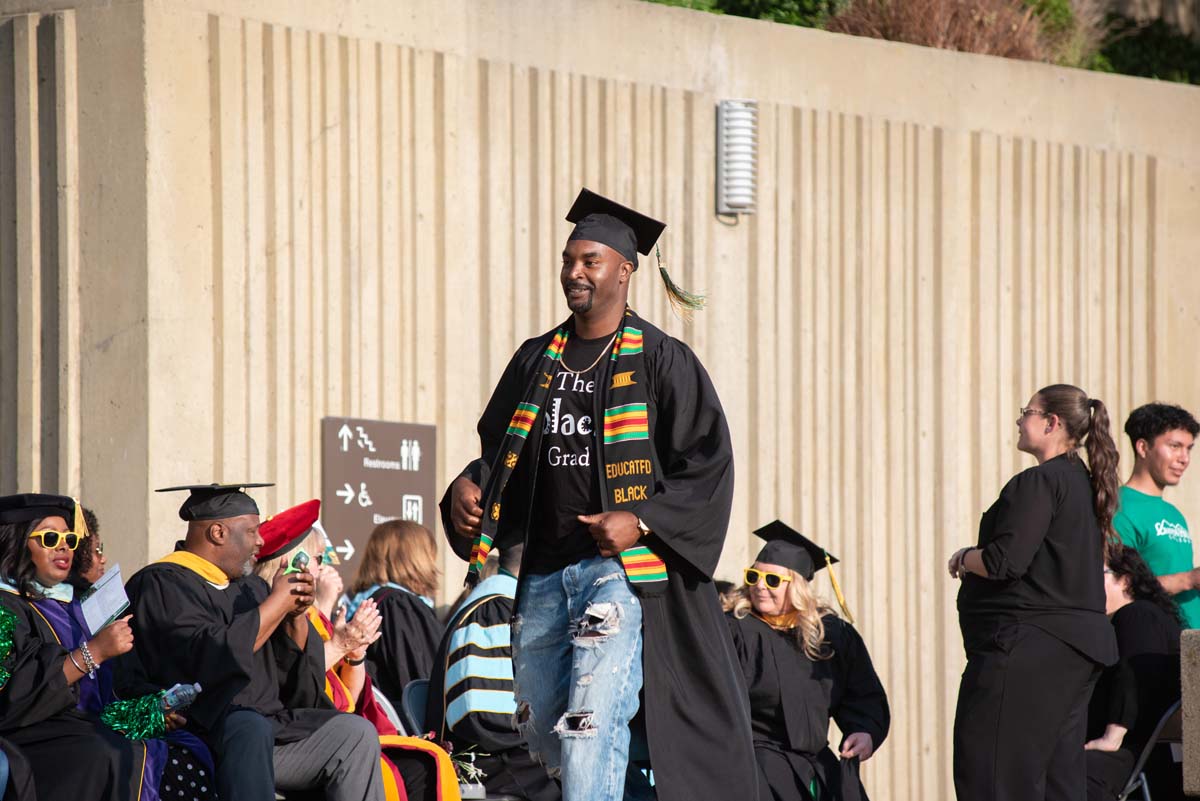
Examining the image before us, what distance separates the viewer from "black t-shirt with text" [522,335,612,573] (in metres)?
6.08

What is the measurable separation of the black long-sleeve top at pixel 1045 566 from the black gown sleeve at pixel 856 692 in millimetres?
832

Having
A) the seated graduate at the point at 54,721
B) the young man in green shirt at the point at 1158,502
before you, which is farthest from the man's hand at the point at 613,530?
the young man in green shirt at the point at 1158,502

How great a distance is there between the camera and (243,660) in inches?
285

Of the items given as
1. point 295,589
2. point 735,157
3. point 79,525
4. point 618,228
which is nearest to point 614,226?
point 618,228

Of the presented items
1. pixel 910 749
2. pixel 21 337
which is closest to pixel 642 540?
pixel 21 337

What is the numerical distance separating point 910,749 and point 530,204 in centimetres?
384

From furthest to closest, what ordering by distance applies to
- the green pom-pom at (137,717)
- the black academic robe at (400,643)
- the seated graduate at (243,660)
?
the black academic robe at (400,643) < the seated graduate at (243,660) < the green pom-pom at (137,717)

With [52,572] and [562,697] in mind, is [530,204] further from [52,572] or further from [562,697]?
[562,697]

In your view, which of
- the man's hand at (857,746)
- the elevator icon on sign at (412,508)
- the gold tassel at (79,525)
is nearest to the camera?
the gold tassel at (79,525)

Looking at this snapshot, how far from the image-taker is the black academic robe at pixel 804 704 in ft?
28.2

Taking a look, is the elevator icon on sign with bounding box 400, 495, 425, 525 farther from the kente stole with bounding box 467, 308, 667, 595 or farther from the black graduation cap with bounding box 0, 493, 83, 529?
the kente stole with bounding box 467, 308, 667, 595

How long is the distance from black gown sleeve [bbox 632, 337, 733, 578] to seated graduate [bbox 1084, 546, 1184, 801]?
11.4 ft

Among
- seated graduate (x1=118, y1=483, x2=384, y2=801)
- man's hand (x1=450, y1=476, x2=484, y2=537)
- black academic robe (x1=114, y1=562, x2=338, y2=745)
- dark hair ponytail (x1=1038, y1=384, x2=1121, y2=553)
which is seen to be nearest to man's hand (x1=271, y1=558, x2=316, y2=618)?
seated graduate (x1=118, y1=483, x2=384, y2=801)

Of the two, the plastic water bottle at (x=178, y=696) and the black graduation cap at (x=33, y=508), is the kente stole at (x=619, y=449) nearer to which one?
the plastic water bottle at (x=178, y=696)
